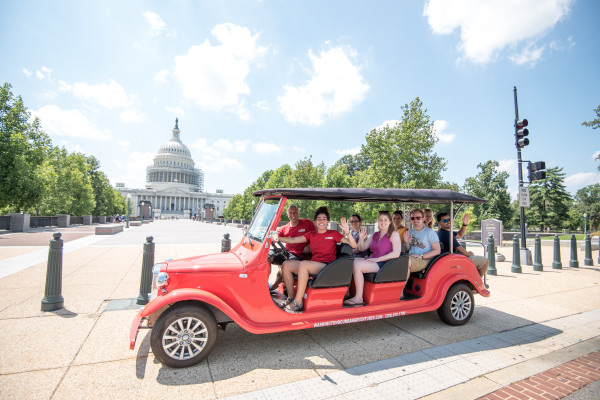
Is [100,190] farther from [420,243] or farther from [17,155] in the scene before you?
[420,243]

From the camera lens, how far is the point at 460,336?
470cm

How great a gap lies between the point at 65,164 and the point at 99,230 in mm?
27846

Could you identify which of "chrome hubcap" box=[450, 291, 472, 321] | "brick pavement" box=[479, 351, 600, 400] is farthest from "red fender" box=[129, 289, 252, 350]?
"chrome hubcap" box=[450, 291, 472, 321]

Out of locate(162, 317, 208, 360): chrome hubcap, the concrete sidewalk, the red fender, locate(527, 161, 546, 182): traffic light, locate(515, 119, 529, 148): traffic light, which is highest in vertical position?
locate(515, 119, 529, 148): traffic light

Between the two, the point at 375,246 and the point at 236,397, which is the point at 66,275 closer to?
the point at 236,397

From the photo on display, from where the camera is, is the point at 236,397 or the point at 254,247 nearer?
the point at 236,397

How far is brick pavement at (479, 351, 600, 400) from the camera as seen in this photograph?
3.11m

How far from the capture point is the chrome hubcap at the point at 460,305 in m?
5.18

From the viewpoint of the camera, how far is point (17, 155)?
20781 mm

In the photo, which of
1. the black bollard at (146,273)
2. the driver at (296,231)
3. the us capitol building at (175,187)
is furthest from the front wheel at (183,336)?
the us capitol building at (175,187)

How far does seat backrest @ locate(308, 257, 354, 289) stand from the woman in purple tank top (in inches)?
12.2

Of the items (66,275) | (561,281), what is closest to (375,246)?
(561,281)

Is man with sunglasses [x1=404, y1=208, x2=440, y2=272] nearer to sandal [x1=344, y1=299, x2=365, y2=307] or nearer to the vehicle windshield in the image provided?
sandal [x1=344, y1=299, x2=365, y2=307]

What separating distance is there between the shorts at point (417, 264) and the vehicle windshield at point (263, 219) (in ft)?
8.32
